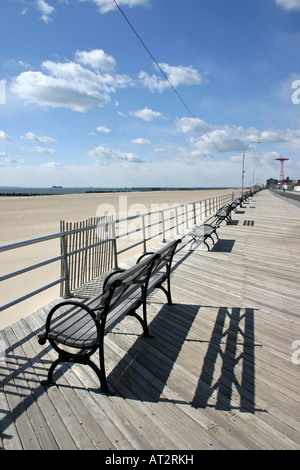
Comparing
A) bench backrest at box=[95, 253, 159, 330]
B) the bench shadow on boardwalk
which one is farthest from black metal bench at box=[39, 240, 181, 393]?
the bench shadow on boardwalk

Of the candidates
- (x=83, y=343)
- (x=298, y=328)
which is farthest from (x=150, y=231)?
(x=83, y=343)

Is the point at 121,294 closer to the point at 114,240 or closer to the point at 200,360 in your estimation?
the point at 200,360

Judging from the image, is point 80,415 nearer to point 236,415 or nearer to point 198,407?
point 198,407

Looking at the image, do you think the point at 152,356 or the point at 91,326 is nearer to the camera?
the point at 91,326

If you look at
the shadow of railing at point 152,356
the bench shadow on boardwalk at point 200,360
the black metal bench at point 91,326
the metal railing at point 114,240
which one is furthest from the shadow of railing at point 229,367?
the metal railing at point 114,240

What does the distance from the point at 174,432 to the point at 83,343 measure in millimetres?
891

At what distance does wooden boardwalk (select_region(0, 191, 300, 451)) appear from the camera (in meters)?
1.92

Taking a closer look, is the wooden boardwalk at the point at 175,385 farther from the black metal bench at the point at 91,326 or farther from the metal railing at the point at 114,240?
the metal railing at the point at 114,240

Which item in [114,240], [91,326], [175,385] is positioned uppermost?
[114,240]

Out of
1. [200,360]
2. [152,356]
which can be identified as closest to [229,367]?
[200,360]

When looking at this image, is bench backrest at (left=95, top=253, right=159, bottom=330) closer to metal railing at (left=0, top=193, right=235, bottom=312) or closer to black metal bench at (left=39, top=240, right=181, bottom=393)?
black metal bench at (left=39, top=240, right=181, bottom=393)

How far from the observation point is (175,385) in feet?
7.90

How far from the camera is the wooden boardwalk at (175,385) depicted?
1.92m

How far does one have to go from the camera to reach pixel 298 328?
3.42m
